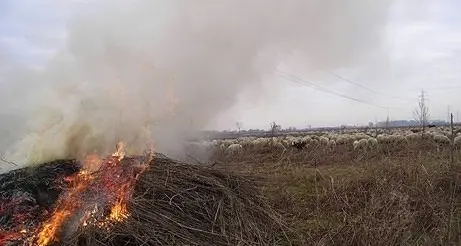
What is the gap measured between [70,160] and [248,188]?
402 centimetres

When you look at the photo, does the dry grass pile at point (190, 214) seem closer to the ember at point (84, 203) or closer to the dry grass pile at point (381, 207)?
the ember at point (84, 203)

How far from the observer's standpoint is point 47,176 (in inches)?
340

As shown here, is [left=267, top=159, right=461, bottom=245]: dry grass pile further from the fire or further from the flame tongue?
the fire

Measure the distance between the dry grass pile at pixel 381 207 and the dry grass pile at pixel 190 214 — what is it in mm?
709

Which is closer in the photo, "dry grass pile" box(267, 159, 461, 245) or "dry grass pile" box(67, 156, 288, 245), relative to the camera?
"dry grass pile" box(267, 159, 461, 245)

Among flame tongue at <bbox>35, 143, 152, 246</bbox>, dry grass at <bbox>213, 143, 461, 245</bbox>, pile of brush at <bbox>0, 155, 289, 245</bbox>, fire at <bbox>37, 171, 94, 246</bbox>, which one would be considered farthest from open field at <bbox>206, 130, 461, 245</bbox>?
fire at <bbox>37, 171, 94, 246</bbox>

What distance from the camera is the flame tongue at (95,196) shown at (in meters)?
6.75

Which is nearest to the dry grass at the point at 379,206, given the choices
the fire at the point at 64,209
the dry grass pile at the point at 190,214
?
the dry grass pile at the point at 190,214

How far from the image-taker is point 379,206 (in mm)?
7355

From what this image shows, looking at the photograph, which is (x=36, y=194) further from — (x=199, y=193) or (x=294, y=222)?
(x=294, y=222)

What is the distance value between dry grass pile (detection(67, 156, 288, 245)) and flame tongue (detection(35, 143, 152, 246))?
0.70 feet

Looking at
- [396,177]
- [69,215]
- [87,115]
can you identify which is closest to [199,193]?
[69,215]

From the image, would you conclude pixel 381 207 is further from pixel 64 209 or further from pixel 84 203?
pixel 64 209

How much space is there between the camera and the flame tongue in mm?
6750
